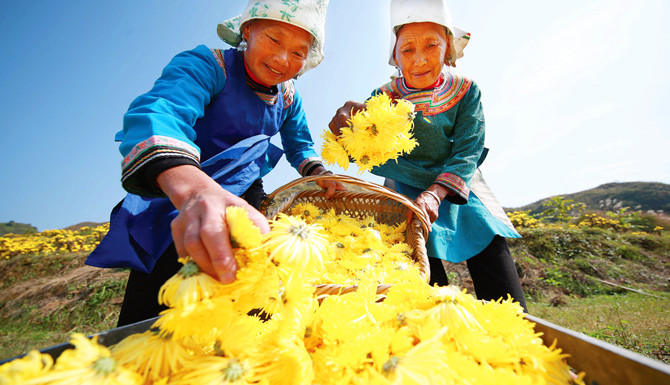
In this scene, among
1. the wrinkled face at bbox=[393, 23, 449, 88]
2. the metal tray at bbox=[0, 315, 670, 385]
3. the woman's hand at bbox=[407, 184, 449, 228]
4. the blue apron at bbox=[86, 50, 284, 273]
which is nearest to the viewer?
the metal tray at bbox=[0, 315, 670, 385]

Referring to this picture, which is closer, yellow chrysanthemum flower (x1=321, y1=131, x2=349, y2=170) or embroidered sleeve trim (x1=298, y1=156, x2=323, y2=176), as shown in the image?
yellow chrysanthemum flower (x1=321, y1=131, x2=349, y2=170)

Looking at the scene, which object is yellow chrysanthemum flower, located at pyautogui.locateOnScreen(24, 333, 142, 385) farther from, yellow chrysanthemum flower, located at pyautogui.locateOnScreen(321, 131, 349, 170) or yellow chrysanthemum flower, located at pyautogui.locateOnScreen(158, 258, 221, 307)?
yellow chrysanthemum flower, located at pyautogui.locateOnScreen(321, 131, 349, 170)

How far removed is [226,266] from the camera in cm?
71

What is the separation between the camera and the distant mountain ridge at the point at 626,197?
46.4 ft

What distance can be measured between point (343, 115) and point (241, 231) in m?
1.83

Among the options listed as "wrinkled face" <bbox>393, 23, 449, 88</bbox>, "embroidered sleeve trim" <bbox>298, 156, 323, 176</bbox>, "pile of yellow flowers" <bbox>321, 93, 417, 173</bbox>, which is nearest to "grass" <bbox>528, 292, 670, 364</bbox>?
"pile of yellow flowers" <bbox>321, 93, 417, 173</bbox>

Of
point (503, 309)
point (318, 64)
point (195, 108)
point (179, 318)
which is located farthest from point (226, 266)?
point (318, 64)

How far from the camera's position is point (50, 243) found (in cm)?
741

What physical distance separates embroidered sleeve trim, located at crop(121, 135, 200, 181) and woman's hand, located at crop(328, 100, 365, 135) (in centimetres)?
142

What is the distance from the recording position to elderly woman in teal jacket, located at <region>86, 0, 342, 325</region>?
850mm

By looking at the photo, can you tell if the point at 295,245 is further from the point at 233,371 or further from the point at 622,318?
Answer: the point at 622,318

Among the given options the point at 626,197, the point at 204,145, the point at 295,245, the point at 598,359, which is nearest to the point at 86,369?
the point at 295,245

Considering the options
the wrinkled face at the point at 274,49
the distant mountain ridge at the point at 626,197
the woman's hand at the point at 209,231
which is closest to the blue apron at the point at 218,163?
the wrinkled face at the point at 274,49

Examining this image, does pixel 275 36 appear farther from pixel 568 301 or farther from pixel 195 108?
pixel 568 301
